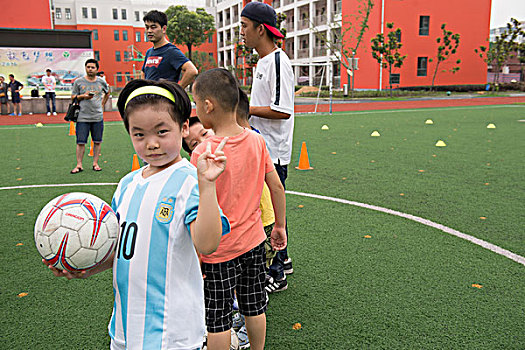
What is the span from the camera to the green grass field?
3012mm

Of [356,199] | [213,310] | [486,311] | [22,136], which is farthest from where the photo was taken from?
[22,136]

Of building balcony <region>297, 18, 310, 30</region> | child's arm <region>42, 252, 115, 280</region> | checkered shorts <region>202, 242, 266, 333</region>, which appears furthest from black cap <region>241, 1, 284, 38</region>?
building balcony <region>297, 18, 310, 30</region>

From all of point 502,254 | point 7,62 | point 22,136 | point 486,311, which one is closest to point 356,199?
point 502,254

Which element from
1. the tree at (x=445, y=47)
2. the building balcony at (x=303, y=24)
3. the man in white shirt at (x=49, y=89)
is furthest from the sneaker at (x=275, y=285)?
the building balcony at (x=303, y=24)

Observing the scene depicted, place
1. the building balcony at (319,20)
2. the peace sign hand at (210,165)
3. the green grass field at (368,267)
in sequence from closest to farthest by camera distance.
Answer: the peace sign hand at (210,165)
the green grass field at (368,267)
the building balcony at (319,20)

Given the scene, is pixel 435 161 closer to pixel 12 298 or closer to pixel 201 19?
pixel 12 298

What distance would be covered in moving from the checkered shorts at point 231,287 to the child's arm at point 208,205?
0.77 meters

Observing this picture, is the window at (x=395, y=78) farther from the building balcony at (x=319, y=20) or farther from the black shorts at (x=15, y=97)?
the black shorts at (x=15, y=97)

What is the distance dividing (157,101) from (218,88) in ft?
2.37

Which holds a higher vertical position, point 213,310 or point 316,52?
point 316,52

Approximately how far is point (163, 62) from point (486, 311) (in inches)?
155

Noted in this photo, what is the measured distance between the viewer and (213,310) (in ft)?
7.62

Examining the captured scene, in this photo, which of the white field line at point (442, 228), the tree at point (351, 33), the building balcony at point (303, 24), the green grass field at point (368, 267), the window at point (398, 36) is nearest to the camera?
the green grass field at point (368, 267)

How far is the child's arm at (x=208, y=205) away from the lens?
58.5 inches
